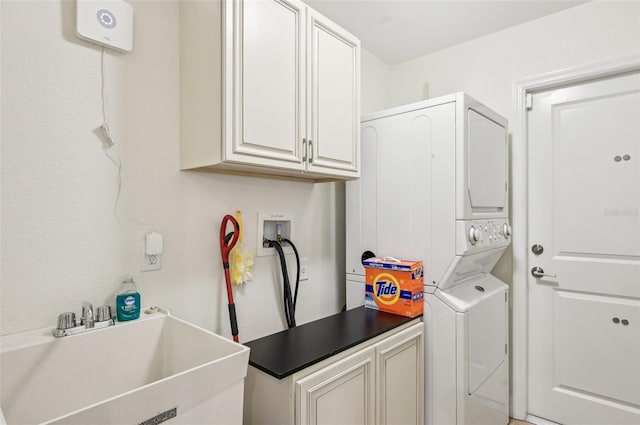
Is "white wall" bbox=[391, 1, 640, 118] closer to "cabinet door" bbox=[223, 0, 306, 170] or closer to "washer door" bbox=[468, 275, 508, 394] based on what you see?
"washer door" bbox=[468, 275, 508, 394]

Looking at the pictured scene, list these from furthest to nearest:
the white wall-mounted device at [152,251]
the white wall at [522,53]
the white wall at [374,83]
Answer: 1. the white wall at [374,83]
2. the white wall at [522,53]
3. the white wall-mounted device at [152,251]

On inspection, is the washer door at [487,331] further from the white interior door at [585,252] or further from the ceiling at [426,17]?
the ceiling at [426,17]

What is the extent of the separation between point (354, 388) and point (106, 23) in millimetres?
1697

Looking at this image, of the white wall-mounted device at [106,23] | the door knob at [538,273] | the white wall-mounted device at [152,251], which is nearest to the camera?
the white wall-mounted device at [106,23]

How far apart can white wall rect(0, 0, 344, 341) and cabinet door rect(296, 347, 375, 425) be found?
554 millimetres

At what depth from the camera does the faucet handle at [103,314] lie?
1.15 metres

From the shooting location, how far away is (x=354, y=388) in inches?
56.1

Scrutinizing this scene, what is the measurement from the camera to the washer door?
70.1 inches

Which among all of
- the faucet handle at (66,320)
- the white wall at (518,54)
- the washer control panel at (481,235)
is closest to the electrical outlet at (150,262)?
the faucet handle at (66,320)

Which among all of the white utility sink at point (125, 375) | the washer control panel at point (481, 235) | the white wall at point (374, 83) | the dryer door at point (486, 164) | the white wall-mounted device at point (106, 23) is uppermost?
the white wall at point (374, 83)

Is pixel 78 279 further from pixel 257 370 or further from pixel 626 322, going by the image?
pixel 626 322

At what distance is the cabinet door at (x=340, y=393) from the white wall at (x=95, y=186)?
21.8 inches

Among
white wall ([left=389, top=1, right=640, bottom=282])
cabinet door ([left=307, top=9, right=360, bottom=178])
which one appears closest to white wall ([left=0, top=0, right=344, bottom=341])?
cabinet door ([left=307, top=9, right=360, bottom=178])

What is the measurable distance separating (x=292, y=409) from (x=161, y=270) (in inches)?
29.1
